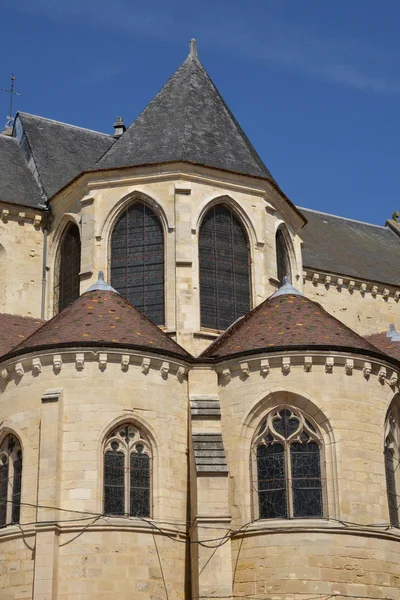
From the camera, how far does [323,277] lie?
35.3 m

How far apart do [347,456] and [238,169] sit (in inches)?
400

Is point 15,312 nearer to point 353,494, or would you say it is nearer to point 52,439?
point 52,439

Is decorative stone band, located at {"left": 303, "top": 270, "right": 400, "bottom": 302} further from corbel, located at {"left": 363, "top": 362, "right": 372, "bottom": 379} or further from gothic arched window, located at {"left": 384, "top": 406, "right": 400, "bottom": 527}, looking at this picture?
corbel, located at {"left": 363, "top": 362, "right": 372, "bottom": 379}

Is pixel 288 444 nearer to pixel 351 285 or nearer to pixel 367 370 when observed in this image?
pixel 367 370

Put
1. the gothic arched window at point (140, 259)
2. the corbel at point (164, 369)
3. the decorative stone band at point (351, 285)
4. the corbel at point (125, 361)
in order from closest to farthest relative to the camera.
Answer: the corbel at point (125, 361), the corbel at point (164, 369), the gothic arched window at point (140, 259), the decorative stone band at point (351, 285)

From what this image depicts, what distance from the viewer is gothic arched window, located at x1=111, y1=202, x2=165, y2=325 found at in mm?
28547

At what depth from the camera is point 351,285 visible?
36.0 metres

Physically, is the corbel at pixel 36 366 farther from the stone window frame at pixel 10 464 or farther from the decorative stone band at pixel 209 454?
the decorative stone band at pixel 209 454

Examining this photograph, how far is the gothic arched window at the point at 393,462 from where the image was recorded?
23.7m

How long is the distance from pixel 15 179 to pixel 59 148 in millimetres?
3107

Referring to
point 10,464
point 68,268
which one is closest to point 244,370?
point 10,464

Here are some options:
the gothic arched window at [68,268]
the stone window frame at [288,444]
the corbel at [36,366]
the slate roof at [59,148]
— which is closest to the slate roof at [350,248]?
the slate roof at [59,148]

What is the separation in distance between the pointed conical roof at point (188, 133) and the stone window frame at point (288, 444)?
8.69 m

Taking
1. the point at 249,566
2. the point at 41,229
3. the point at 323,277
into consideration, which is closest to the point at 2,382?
the point at 249,566
